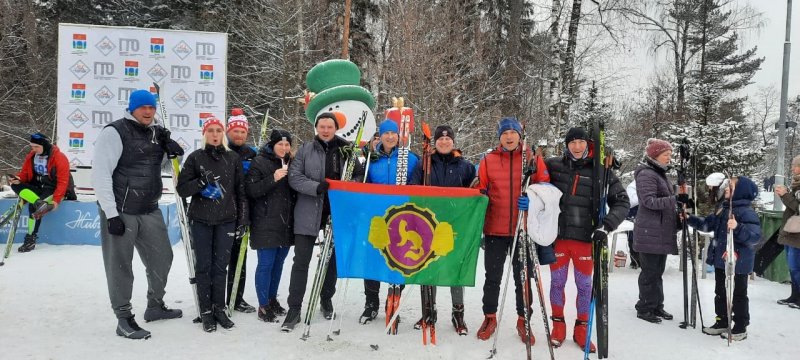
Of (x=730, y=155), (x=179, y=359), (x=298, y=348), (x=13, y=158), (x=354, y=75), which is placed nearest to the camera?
(x=179, y=359)

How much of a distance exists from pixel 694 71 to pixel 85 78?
81.7 ft

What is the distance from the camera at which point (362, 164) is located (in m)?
5.00

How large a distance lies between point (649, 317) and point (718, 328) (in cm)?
65

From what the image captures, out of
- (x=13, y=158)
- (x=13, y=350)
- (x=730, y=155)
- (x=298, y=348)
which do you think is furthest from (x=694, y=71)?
(x=13, y=158)

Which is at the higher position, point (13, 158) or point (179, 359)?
point (13, 158)

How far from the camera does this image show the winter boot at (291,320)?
452 cm

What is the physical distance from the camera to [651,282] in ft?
17.8

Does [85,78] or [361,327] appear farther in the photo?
[85,78]

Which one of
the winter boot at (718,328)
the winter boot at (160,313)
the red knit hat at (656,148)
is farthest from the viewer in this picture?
the red knit hat at (656,148)

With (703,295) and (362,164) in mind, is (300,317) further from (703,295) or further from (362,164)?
(703,295)

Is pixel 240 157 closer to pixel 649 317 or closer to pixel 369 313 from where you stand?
pixel 369 313

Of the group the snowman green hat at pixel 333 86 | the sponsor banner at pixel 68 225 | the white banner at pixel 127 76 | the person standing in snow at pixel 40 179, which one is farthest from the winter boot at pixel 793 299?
the person standing in snow at pixel 40 179

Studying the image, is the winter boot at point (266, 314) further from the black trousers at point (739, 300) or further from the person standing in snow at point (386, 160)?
the black trousers at point (739, 300)

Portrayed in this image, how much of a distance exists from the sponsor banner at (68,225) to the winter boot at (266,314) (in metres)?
4.29
